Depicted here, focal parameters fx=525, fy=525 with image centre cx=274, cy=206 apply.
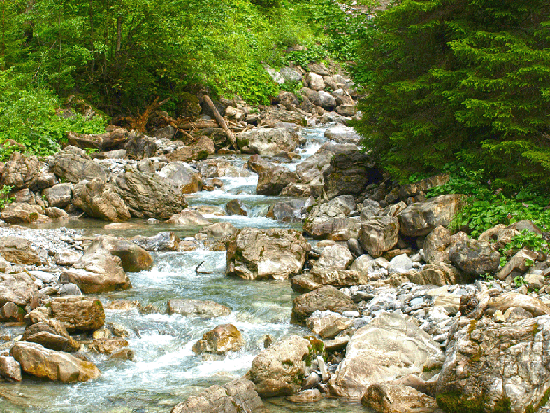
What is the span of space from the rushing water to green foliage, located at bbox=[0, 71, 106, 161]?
8374 mm

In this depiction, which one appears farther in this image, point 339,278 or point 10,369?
point 339,278

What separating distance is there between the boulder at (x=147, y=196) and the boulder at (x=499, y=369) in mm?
10339

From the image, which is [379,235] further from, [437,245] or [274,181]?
[274,181]

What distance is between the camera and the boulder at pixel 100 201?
45.1 ft

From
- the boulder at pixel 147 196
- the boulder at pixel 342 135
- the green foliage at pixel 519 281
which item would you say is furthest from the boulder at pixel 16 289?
the boulder at pixel 342 135

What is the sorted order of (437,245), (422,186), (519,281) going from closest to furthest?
(519,281) < (437,245) < (422,186)

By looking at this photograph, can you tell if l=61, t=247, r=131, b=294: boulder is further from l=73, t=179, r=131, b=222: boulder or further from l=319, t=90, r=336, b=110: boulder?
l=319, t=90, r=336, b=110: boulder

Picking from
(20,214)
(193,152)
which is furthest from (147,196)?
(193,152)

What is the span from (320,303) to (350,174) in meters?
7.01

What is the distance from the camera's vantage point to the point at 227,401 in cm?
508

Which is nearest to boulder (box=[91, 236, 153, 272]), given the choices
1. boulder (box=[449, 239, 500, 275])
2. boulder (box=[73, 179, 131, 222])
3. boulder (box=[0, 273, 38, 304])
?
boulder (box=[0, 273, 38, 304])

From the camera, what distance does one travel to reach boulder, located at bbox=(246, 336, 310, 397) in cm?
569

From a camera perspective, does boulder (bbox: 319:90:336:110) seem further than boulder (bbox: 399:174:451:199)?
Yes

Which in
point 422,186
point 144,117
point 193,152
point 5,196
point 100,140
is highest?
point 144,117
